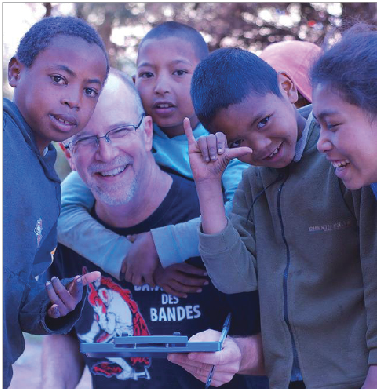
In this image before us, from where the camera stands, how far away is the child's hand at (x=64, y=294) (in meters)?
2.02

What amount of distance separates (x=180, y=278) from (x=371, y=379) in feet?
2.92

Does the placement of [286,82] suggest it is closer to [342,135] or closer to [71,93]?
[342,135]

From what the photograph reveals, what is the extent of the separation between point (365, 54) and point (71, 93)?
0.96m

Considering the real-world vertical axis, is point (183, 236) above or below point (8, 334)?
above

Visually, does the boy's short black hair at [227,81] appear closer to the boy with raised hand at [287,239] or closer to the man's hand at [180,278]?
the boy with raised hand at [287,239]

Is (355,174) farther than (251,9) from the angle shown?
No

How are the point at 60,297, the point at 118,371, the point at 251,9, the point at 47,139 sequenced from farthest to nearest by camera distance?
the point at 251,9, the point at 118,371, the point at 47,139, the point at 60,297

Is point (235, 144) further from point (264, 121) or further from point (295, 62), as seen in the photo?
point (295, 62)

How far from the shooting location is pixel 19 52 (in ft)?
7.23

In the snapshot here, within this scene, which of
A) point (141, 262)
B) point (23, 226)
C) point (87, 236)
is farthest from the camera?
point (87, 236)

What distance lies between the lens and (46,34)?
7.09 ft

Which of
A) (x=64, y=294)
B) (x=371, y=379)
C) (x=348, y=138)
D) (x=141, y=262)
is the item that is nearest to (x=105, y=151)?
(x=141, y=262)

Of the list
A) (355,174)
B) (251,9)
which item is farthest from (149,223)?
(251,9)

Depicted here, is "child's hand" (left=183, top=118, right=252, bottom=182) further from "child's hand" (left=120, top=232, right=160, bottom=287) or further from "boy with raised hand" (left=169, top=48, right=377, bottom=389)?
"child's hand" (left=120, top=232, right=160, bottom=287)
